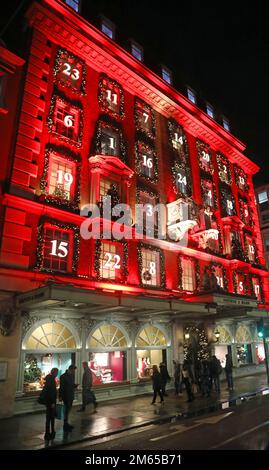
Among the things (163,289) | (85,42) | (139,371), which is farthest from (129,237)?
(85,42)

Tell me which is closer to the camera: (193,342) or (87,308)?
(87,308)

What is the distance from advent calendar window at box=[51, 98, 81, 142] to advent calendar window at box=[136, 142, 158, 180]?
5.39 meters

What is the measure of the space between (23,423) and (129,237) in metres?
11.9

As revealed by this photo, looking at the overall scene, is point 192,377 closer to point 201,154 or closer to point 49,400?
point 49,400

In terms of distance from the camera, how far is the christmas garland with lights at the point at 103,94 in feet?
77.6

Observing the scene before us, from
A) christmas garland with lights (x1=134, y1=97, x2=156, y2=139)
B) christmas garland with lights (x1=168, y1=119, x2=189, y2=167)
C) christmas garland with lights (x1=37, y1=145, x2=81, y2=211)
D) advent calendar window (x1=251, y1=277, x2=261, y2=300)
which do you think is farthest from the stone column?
advent calendar window (x1=251, y1=277, x2=261, y2=300)

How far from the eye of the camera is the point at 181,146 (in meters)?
29.5

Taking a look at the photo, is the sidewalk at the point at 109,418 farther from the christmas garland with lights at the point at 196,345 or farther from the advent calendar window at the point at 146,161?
the advent calendar window at the point at 146,161

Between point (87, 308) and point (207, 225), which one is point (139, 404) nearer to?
point (87, 308)

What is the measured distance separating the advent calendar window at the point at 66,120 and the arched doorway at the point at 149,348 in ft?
42.4

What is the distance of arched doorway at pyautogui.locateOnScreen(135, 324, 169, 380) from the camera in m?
20.6

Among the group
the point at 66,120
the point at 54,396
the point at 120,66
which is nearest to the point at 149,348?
the point at 54,396

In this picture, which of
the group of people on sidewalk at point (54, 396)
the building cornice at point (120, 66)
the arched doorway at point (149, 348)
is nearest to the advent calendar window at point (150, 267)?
the arched doorway at point (149, 348)

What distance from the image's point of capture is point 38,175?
18.2 metres
